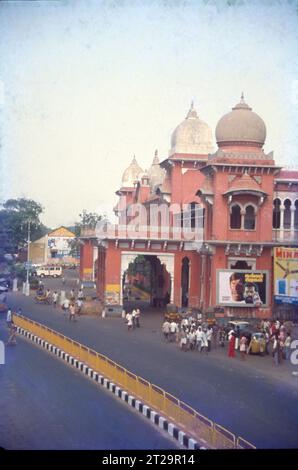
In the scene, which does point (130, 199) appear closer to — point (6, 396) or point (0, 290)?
point (0, 290)

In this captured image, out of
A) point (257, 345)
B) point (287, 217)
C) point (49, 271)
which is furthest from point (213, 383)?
point (49, 271)

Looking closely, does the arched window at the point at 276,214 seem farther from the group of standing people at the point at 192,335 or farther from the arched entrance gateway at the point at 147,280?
the group of standing people at the point at 192,335

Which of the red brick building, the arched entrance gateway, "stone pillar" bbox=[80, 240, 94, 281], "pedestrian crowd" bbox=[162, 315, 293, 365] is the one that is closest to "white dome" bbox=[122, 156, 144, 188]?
the arched entrance gateway

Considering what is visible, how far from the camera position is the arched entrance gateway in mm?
35406

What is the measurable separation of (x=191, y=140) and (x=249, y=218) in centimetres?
755

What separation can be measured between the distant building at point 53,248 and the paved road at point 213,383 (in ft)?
116

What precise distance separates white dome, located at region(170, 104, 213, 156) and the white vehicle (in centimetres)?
2260

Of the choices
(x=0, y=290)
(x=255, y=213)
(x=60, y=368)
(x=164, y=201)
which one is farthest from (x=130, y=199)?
(x=60, y=368)

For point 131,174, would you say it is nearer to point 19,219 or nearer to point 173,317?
point 19,219

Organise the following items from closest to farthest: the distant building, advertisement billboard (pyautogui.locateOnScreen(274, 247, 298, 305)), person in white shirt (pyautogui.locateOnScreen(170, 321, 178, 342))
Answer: person in white shirt (pyautogui.locateOnScreen(170, 321, 178, 342)) → advertisement billboard (pyautogui.locateOnScreen(274, 247, 298, 305)) → the distant building

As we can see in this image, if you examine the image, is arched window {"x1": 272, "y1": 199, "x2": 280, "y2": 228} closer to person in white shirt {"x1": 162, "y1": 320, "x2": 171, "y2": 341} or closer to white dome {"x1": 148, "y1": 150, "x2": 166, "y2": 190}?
person in white shirt {"x1": 162, "y1": 320, "x2": 171, "y2": 341}

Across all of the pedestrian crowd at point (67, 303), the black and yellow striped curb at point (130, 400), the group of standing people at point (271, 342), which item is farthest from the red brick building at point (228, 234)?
the black and yellow striped curb at point (130, 400)

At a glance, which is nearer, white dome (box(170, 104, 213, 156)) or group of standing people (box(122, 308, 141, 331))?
group of standing people (box(122, 308, 141, 331))

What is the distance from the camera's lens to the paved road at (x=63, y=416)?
12875 mm
